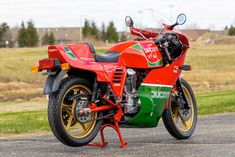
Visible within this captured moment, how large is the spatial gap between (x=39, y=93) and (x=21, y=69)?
16.7m

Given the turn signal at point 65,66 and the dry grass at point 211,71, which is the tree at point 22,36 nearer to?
the dry grass at point 211,71

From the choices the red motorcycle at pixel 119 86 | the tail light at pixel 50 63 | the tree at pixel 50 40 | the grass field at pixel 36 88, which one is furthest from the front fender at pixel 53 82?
the tree at pixel 50 40

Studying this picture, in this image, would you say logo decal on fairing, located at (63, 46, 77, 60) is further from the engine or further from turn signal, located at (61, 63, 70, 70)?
the engine

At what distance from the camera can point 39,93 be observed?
33250mm

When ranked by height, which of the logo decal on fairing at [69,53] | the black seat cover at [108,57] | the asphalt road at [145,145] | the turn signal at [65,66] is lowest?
the asphalt road at [145,145]

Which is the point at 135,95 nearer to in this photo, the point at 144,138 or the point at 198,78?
the point at 144,138

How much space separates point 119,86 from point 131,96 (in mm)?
270

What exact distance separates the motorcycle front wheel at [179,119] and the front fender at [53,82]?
208cm

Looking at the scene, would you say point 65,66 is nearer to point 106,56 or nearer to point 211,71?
point 106,56

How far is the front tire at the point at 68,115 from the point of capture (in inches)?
284

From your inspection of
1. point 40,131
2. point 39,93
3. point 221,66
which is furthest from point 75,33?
point 40,131

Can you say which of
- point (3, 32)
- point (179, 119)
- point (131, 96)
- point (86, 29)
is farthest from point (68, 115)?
point (3, 32)

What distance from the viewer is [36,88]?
36.6 meters

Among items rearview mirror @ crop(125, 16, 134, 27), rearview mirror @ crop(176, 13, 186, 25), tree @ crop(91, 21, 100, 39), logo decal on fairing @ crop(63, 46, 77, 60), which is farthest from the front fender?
tree @ crop(91, 21, 100, 39)
